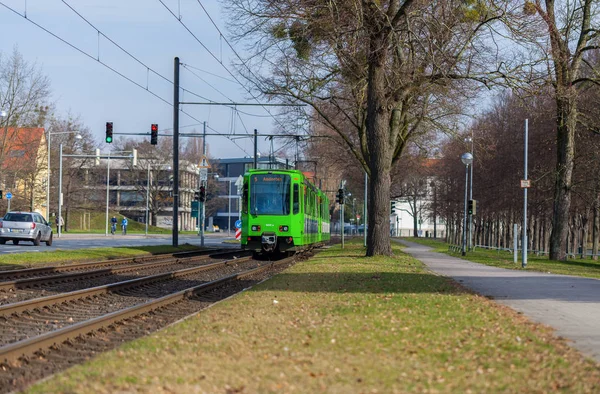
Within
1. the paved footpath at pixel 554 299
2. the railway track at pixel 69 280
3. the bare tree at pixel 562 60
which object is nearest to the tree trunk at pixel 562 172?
the bare tree at pixel 562 60

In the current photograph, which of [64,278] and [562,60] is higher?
[562,60]

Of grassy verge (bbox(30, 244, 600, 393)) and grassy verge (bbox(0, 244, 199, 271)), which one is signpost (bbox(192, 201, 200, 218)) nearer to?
grassy verge (bbox(0, 244, 199, 271))

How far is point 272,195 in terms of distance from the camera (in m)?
30.4

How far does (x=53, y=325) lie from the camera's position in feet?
36.5

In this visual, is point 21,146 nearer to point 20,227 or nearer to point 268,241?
point 20,227

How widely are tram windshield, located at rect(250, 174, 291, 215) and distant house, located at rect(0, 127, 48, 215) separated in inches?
1130

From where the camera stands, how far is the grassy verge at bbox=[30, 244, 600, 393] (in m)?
6.25

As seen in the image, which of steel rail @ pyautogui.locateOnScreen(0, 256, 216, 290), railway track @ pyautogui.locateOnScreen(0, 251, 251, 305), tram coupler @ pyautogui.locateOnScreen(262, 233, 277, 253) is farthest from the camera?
tram coupler @ pyautogui.locateOnScreen(262, 233, 277, 253)

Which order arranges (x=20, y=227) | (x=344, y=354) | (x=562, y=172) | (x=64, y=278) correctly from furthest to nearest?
(x=20, y=227)
(x=562, y=172)
(x=64, y=278)
(x=344, y=354)

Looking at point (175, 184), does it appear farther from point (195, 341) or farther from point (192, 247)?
point (195, 341)

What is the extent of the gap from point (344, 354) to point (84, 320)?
545cm

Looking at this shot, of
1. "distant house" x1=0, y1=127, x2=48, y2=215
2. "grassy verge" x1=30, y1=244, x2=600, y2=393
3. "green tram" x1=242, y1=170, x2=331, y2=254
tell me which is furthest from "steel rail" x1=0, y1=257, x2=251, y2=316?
"distant house" x1=0, y1=127, x2=48, y2=215

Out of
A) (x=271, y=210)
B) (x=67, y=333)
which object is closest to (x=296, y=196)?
(x=271, y=210)

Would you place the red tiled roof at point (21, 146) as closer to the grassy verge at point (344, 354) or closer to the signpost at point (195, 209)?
the signpost at point (195, 209)
